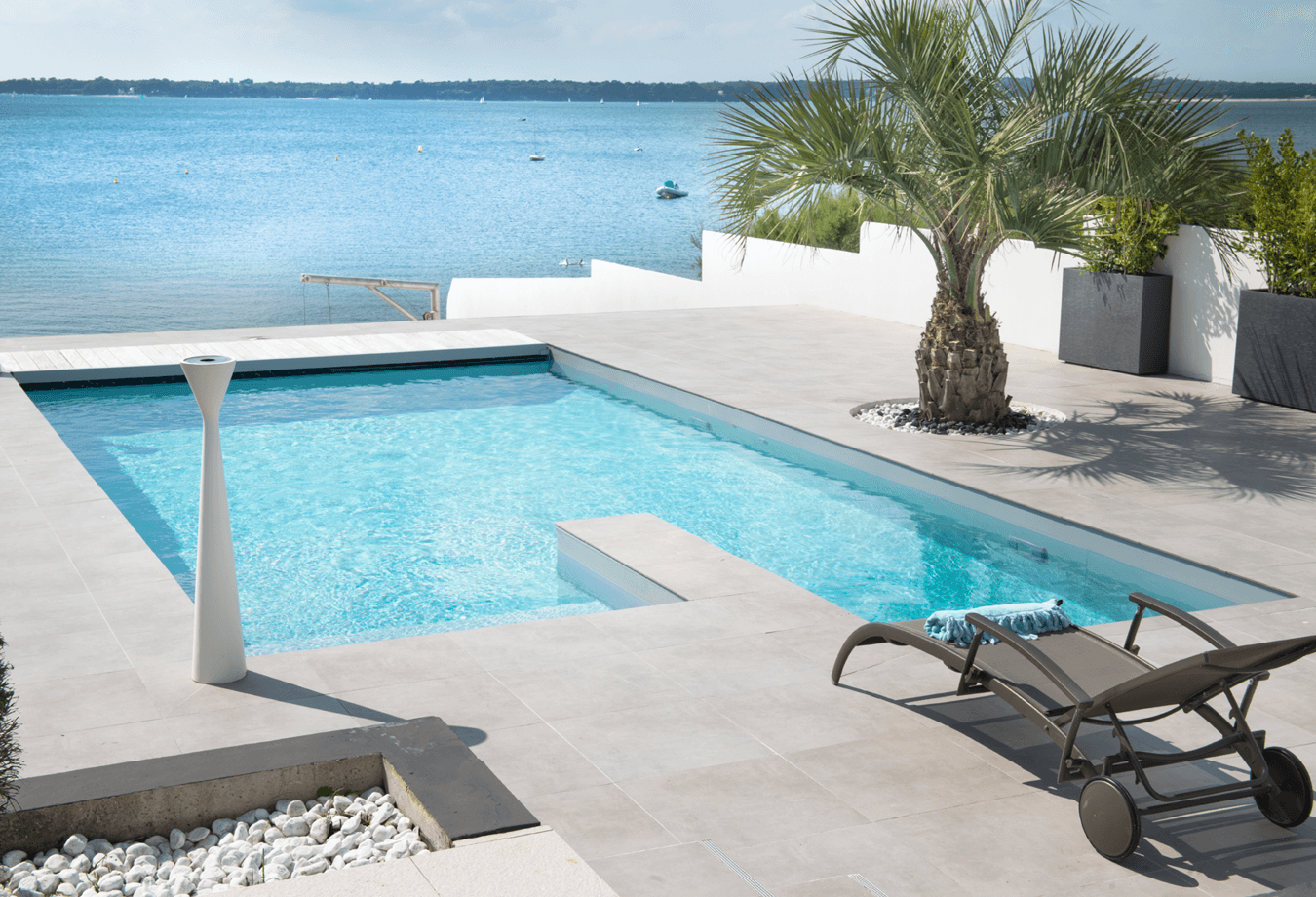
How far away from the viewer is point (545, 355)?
38.7 feet

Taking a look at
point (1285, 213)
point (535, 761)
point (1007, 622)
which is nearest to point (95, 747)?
point (535, 761)

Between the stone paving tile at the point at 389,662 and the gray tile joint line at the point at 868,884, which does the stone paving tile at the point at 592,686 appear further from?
the gray tile joint line at the point at 868,884

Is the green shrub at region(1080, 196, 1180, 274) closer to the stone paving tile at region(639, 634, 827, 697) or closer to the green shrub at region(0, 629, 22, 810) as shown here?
the stone paving tile at region(639, 634, 827, 697)

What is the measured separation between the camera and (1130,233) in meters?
10.4

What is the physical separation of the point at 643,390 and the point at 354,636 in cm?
497

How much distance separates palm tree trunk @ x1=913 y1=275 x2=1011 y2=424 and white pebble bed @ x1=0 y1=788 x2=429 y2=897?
613cm

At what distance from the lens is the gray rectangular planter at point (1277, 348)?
884cm

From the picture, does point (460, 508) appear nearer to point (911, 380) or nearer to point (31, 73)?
point (911, 380)

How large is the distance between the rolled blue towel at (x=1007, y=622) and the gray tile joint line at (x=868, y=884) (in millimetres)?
1028

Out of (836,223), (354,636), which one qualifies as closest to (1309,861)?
(354,636)

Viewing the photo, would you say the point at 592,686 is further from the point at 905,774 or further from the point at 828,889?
the point at 828,889

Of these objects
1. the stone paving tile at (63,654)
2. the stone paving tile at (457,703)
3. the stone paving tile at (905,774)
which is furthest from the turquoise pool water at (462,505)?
the stone paving tile at (905,774)

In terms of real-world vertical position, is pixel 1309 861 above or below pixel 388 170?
below

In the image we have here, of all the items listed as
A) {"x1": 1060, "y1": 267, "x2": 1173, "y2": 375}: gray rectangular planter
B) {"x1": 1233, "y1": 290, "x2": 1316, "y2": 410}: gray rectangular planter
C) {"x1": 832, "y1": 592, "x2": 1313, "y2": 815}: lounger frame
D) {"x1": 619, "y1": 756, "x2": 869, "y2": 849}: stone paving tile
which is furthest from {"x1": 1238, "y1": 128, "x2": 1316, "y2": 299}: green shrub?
{"x1": 619, "y1": 756, "x2": 869, "y2": 849}: stone paving tile
